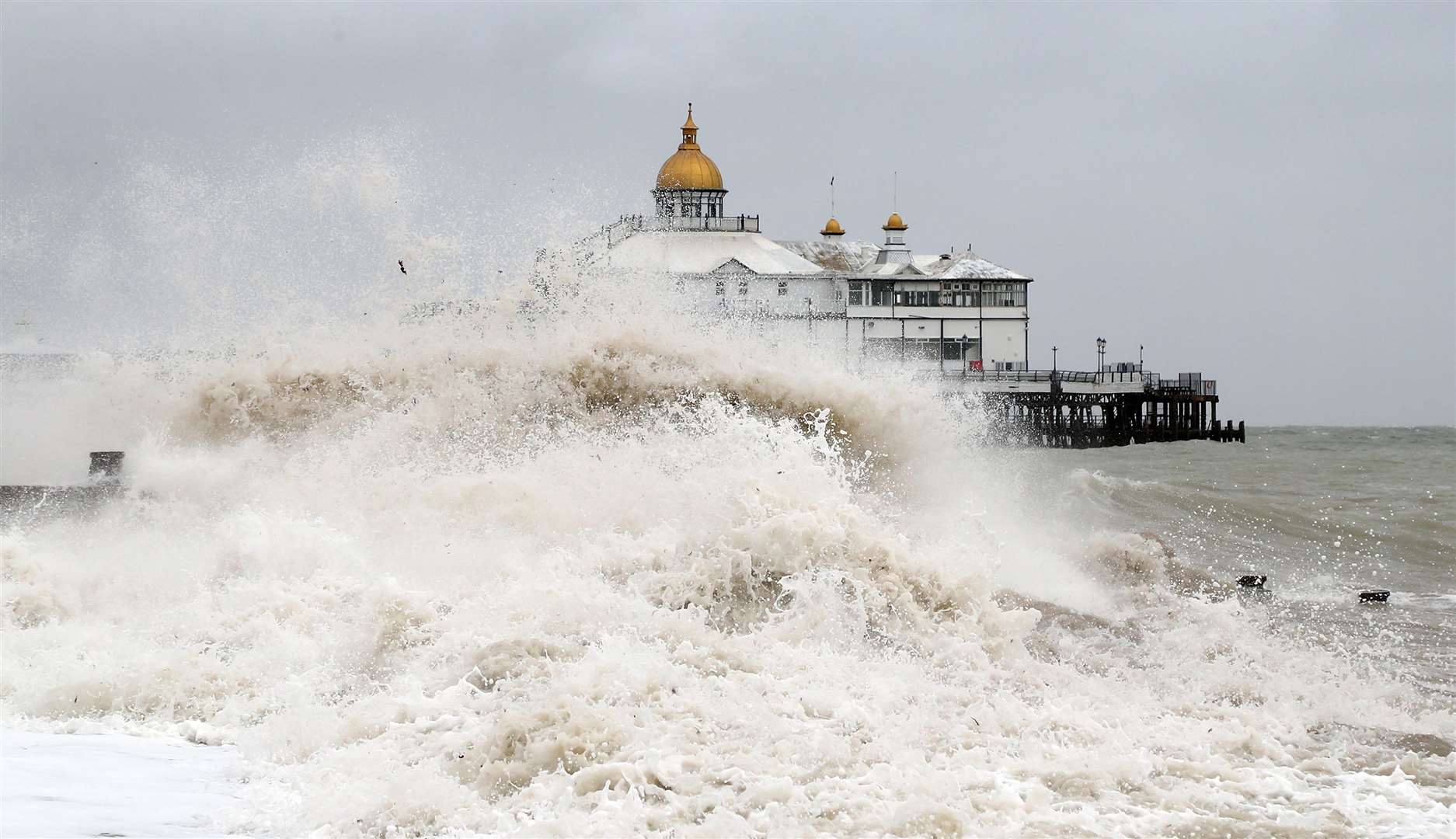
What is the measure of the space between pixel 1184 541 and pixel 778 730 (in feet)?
39.5

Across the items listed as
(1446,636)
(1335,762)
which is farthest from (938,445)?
(1335,762)

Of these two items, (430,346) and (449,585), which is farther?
(430,346)

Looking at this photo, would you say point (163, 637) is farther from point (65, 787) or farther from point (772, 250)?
point (772, 250)

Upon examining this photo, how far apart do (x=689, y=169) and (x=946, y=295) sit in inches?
555

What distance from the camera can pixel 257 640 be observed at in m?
7.23

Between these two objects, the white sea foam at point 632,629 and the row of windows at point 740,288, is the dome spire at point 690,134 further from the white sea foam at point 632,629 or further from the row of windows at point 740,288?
the white sea foam at point 632,629

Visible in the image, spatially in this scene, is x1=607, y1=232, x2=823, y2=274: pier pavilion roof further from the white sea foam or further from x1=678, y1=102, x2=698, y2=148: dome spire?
the white sea foam

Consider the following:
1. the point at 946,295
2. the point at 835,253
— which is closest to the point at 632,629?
the point at 946,295

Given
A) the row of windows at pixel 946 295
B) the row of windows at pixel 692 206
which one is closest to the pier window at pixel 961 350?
the row of windows at pixel 946 295

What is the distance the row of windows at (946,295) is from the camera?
58500mm

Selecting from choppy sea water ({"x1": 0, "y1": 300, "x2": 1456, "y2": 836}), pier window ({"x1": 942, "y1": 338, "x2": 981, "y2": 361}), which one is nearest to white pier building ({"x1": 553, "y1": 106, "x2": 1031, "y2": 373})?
pier window ({"x1": 942, "y1": 338, "x2": 981, "y2": 361})

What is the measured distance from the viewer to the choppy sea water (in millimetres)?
5305

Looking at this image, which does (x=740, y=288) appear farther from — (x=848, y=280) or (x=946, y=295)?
(x=946, y=295)

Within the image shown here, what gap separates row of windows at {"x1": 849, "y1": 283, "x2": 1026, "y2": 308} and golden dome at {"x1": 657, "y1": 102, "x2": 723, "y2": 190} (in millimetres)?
9139
